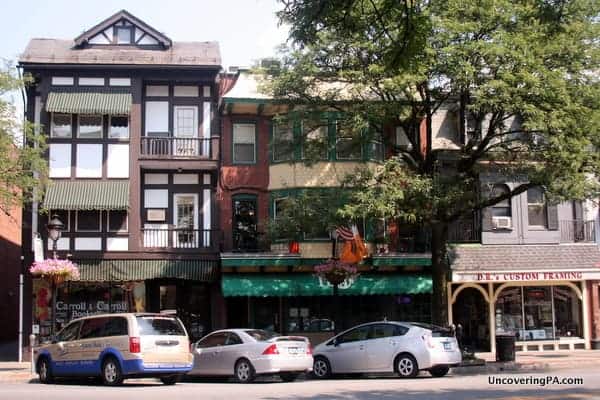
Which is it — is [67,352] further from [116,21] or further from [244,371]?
[116,21]

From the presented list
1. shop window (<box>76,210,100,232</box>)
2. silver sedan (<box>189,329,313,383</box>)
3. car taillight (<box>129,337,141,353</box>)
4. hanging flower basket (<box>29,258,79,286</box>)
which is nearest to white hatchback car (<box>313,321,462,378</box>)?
silver sedan (<box>189,329,313,383</box>)

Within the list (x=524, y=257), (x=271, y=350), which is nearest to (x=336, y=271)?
(x=271, y=350)

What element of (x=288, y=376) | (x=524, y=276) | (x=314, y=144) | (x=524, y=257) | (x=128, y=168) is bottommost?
(x=288, y=376)

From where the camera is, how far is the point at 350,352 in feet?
65.5

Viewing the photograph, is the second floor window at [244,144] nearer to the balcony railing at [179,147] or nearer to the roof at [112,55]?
the balcony railing at [179,147]

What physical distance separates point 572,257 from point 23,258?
20.4 metres

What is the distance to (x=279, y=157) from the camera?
2838 centimetres

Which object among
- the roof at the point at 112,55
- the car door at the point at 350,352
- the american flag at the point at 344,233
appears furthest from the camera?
the roof at the point at 112,55

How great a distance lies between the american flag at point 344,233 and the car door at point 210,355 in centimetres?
587

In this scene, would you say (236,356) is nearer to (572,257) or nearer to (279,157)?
(279,157)

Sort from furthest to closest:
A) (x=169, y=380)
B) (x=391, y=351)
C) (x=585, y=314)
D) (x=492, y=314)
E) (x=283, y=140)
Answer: (x=585, y=314)
(x=492, y=314)
(x=283, y=140)
(x=391, y=351)
(x=169, y=380)

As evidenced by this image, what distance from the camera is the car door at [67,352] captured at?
18125mm

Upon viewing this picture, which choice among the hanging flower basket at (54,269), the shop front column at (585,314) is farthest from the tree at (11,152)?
the shop front column at (585,314)

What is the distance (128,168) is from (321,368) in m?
12.0
